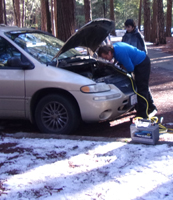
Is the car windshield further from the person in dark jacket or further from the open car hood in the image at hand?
the person in dark jacket

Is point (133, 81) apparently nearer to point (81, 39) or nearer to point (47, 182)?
point (81, 39)

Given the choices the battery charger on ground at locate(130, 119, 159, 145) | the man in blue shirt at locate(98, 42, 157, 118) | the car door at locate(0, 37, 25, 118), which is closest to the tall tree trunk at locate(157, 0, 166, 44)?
the man in blue shirt at locate(98, 42, 157, 118)

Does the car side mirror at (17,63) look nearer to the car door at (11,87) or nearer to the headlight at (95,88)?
the car door at (11,87)

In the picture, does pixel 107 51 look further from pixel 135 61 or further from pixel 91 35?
pixel 91 35

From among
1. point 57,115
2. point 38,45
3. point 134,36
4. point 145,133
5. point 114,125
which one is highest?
point 134,36

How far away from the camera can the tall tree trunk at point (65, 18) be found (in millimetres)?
9117

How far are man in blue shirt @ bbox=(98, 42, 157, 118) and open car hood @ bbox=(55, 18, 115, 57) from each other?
0.57 metres

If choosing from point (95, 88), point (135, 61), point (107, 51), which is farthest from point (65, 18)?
point (95, 88)

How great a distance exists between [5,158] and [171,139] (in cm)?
259

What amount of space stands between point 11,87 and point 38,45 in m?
1.09

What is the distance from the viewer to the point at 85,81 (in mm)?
5043

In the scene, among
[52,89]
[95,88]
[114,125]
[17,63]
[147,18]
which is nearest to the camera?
[95,88]

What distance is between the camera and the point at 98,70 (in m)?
6.18

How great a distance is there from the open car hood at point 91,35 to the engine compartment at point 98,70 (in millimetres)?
301
